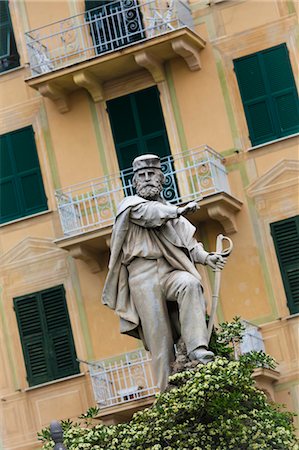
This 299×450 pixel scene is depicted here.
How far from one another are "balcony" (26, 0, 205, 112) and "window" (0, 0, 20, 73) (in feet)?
2.18

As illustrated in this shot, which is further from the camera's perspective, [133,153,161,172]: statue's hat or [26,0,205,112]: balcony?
[26,0,205,112]: balcony

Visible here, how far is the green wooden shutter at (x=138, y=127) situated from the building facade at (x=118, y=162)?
0.02 m

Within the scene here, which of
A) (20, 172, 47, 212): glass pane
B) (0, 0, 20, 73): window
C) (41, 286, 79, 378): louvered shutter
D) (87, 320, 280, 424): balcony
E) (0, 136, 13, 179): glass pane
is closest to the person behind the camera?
→ (87, 320, 280, 424): balcony

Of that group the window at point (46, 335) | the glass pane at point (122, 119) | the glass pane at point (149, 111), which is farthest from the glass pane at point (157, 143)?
the window at point (46, 335)

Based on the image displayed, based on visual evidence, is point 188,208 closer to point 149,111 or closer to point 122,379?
point 122,379

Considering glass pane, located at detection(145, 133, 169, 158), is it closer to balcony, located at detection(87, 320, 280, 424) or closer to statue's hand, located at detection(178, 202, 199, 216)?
balcony, located at detection(87, 320, 280, 424)

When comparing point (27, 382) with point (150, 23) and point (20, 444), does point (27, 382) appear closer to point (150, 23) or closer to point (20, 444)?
point (20, 444)

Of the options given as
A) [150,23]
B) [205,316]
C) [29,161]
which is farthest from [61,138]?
[205,316]

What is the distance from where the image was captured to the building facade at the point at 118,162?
2994cm

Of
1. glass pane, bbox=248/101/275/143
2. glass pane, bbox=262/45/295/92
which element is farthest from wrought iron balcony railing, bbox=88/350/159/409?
glass pane, bbox=262/45/295/92

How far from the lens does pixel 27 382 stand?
31797 millimetres

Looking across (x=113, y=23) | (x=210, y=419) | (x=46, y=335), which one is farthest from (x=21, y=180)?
(x=210, y=419)

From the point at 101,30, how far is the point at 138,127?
6.13 feet

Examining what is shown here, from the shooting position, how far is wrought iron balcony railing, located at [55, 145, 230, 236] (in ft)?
97.6
